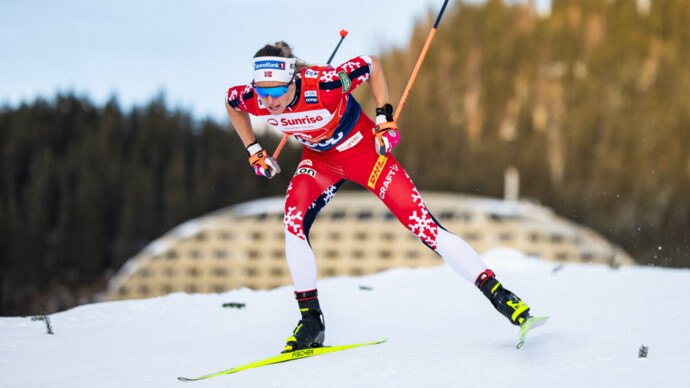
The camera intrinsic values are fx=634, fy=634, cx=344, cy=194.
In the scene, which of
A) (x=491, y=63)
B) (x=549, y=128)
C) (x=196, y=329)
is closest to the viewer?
(x=196, y=329)

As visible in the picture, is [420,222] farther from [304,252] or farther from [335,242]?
[335,242]

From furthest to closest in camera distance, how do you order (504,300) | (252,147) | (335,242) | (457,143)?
(457,143), (335,242), (252,147), (504,300)

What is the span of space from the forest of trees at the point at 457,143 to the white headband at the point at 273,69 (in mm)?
52694

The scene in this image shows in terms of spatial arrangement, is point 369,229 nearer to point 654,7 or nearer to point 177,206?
point 177,206

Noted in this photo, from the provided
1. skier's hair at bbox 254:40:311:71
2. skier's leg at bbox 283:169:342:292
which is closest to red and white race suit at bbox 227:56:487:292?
skier's leg at bbox 283:169:342:292

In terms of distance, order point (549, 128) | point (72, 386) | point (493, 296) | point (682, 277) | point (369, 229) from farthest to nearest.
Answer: point (549, 128) < point (369, 229) < point (682, 277) < point (493, 296) < point (72, 386)

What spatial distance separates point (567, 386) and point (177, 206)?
76.9 metres

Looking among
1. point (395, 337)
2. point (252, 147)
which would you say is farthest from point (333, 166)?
point (395, 337)

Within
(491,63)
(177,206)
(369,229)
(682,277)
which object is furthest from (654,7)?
(682,277)

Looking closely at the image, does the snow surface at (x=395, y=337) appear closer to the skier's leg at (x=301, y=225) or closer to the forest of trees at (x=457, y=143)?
the skier's leg at (x=301, y=225)

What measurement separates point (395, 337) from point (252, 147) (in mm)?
1664

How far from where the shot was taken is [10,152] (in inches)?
3287

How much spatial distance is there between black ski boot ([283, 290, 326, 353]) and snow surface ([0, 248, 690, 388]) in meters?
0.24

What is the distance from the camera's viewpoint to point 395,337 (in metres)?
4.41
